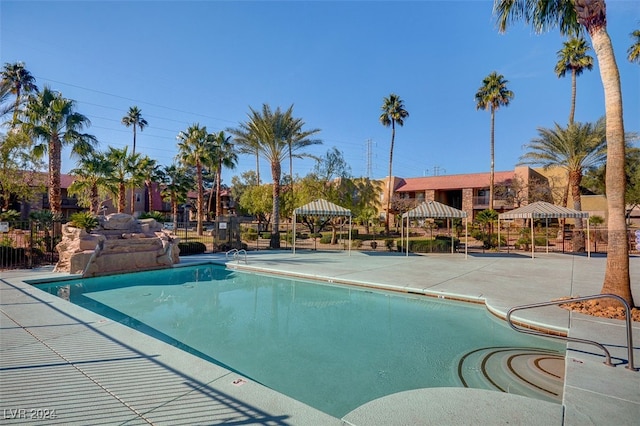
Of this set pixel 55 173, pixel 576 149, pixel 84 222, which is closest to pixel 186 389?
pixel 84 222

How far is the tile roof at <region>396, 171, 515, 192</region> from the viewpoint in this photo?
37.5 metres

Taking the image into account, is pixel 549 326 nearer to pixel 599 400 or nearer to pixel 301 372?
pixel 599 400

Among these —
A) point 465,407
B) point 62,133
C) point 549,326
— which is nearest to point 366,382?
point 465,407

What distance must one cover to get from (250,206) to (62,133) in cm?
1829

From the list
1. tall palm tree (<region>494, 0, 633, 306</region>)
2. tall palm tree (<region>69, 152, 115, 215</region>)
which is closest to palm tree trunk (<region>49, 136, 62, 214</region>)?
tall palm tree (<region>69, 152, 115, 215</region>)

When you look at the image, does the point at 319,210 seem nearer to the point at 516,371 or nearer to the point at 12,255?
the point at 12,255

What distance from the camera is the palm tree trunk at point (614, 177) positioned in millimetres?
6809

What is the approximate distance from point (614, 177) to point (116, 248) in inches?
587

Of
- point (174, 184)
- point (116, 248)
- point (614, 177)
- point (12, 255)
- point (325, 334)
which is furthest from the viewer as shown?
point (174, 184)

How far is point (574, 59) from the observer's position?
26.9 meters

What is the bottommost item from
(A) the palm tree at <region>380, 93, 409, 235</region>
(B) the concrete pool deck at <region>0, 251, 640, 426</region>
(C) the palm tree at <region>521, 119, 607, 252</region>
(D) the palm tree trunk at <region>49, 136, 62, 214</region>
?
(B) the concrete pool deck at <region>0, 251, 640, 426</region>

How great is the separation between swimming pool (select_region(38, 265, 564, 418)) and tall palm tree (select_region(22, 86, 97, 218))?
8.53 m

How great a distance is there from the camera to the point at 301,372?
5059 mm

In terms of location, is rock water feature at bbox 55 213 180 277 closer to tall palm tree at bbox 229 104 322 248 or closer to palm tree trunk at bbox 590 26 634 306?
tall palm tree at bbox 229 104 322 248
